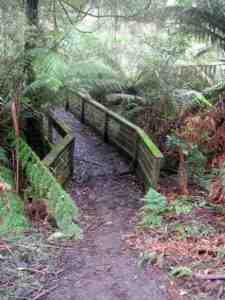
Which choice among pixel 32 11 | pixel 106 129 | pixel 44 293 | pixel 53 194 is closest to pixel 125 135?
pixel 106 129

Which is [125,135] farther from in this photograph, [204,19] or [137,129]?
[204,19]

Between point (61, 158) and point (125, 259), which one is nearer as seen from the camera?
point (125, 259)

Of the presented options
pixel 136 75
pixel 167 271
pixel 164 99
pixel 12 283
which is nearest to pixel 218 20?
pixel 164 99

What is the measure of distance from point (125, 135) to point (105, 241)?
145 inches

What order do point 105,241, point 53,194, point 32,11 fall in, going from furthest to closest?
1. point 32,11
2. point 105,241
3. point 53,194

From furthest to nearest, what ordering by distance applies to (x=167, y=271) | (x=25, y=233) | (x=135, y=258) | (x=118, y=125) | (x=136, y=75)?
(x=136, y=75)
(x=118, y=125)
(x=25, y=233)
(x=135, y=258)
(x=167, y=271)

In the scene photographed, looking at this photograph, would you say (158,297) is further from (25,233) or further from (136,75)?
→ (136,75)

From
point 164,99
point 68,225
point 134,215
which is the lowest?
point 134,215

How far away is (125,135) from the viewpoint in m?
7.07

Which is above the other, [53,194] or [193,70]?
[193,70]

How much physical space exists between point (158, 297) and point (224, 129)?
334 centimetres

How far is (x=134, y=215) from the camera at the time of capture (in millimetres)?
4488

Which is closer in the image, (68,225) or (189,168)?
(68,225)

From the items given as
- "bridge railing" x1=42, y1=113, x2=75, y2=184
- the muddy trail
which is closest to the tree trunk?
"bridge railing" x1=42, y1=113, x2=75, y2=184
